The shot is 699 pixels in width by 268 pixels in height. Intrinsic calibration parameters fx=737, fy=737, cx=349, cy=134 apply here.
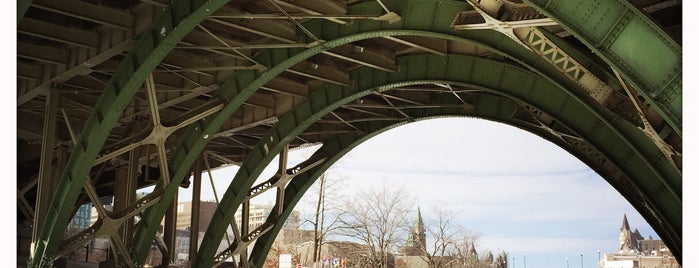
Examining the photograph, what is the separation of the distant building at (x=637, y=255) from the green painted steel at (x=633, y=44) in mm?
23832

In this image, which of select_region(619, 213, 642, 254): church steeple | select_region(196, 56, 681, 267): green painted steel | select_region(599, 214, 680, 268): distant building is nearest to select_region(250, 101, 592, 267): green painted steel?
select_region(196, 56, 681, 267): green painted steel

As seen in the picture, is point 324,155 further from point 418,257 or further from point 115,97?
point 418,257

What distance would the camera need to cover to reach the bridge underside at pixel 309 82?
17938 mm

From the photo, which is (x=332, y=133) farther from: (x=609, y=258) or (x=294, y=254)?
(x=609, y=258)

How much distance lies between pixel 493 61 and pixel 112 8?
41.7 feet

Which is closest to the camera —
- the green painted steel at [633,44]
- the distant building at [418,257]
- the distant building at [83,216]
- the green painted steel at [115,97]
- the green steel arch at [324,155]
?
the green painted steel at [633,44]

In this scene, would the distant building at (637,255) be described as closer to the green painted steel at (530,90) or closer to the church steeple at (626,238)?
the church steeple at (626,238)

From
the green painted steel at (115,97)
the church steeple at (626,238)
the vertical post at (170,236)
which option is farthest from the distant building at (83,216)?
the church steeple at (626,238)

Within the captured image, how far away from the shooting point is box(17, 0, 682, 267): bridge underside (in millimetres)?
17938

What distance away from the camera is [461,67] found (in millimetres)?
26281

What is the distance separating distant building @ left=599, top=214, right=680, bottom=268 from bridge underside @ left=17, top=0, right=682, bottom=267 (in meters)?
14.1

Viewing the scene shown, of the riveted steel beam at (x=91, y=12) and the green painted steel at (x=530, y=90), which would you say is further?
the green painted steel at (x=530, y=90)

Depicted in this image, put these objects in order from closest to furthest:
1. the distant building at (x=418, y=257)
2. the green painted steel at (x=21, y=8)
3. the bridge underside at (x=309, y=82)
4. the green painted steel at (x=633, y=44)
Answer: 1. the green painted steel at (x=633, y=44)
2. the green painted steel at (x=21, y=8)
3. the bridge underside at (x=309, y=82)
4. the distant building at (x=418, y=257)

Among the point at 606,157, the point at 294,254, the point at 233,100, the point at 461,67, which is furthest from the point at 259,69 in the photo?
the point at 294,254
